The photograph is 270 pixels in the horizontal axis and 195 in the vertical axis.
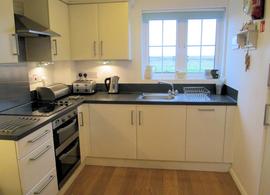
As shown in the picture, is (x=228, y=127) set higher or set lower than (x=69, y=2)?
lower

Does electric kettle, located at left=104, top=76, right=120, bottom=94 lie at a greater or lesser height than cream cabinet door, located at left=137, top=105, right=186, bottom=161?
greater

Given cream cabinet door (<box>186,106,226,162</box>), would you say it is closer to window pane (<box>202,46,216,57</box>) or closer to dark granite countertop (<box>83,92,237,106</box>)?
dark granite countertop (<box>83,92,237,106</box>)

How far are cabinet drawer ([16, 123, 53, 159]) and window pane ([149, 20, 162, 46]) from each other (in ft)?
6.34

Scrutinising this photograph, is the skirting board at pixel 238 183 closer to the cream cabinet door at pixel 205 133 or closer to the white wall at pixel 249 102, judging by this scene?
the white wall at pixel 249 102

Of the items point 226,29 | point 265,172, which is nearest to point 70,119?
point 265,172

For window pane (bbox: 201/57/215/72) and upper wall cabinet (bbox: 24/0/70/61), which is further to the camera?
window pane (bbox: 201/57/215/72)

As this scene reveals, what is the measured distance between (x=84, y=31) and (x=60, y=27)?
1.07ft

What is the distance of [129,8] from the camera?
3045mm

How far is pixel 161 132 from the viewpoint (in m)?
2.72

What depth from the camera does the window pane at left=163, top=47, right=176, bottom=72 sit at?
128 inches

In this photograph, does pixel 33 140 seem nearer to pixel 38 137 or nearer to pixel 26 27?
pixel 38 137

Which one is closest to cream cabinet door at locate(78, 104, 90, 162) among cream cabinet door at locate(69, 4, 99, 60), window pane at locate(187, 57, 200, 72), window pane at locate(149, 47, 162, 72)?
cream cabinet door at locate(69, 4, 99, 60)

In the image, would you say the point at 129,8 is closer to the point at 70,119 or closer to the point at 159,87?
the point at 159,87

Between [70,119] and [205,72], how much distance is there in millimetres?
1979
